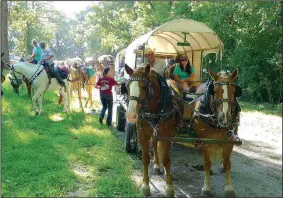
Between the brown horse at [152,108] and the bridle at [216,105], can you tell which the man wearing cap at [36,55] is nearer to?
the brown horse at [152,108]

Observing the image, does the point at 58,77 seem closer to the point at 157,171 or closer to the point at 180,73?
the point at 180,73

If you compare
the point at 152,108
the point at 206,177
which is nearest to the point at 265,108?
the point at 206,177

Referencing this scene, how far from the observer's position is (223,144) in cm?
561

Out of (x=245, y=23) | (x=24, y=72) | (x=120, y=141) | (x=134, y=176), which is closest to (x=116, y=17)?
(x=245, y=23)

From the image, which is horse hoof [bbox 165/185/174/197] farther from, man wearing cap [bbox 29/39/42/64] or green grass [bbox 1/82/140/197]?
man wearing cap [bbox 29/39/42/64]

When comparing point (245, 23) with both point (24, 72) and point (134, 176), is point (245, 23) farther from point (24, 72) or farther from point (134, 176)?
point (134, 176)

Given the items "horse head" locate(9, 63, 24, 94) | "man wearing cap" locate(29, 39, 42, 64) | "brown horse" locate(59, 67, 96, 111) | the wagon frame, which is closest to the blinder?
the wagon frame

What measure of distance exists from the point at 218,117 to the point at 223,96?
33cm

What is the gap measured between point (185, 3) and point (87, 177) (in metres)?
18.0

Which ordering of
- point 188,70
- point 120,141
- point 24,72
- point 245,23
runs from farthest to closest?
1. point 245,23
2. point 24,72
3. point 120,141
4. point 188,70

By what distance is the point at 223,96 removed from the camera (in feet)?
16.6

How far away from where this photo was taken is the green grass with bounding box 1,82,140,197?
18.4 feet

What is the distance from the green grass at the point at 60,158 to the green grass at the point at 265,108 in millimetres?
8423

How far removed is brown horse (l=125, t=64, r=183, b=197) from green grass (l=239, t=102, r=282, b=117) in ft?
35.7
